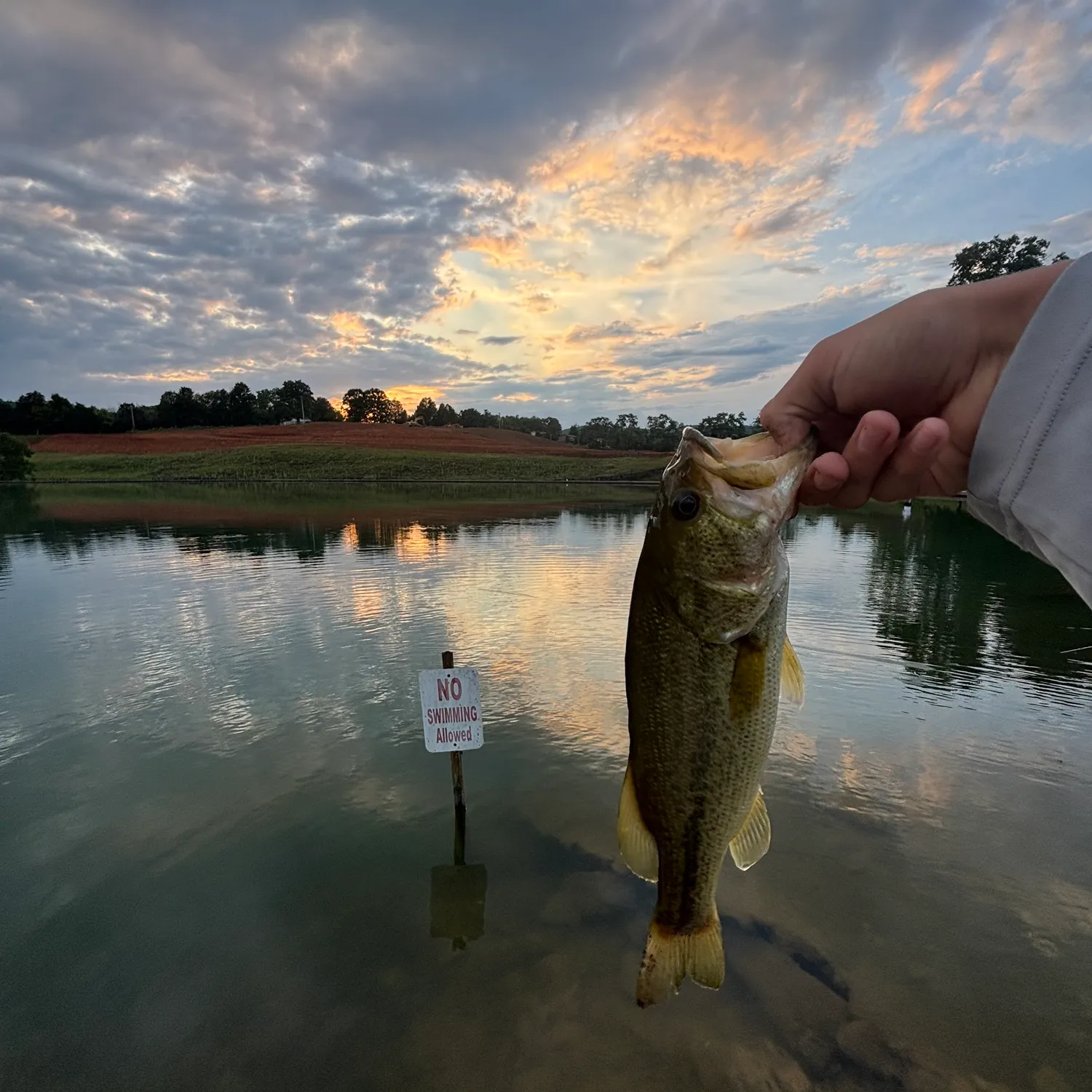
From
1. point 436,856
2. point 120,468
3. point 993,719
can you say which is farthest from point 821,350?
point 120,468

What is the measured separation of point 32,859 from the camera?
6.14m

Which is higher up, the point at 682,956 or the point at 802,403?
the point at 802,403

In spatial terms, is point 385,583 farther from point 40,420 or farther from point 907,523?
point 40,420

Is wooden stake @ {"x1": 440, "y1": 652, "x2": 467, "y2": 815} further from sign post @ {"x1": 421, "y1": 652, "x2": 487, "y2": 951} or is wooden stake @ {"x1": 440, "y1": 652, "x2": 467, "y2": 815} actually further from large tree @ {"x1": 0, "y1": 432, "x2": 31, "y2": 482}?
large tree @ {"x1": 0, "y1": 432, "x2": 31, "y2": 482}

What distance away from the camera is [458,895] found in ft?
18.6

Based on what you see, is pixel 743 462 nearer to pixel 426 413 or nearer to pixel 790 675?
pixel 790 675

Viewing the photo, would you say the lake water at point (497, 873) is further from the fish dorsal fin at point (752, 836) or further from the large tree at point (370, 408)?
the large tree at point (370, 408)

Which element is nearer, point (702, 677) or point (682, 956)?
point (702, 677)

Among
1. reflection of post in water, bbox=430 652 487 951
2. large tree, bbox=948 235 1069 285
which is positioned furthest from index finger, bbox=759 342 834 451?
large tree, bbox=948 235 1069 285

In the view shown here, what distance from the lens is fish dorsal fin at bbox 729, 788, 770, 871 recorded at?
2.46 metres

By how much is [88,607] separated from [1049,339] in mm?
17218

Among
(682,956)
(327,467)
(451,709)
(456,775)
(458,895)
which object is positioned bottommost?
(327,467)

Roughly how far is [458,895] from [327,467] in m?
71.8

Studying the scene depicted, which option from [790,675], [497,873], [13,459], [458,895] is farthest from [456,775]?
[13,459]
